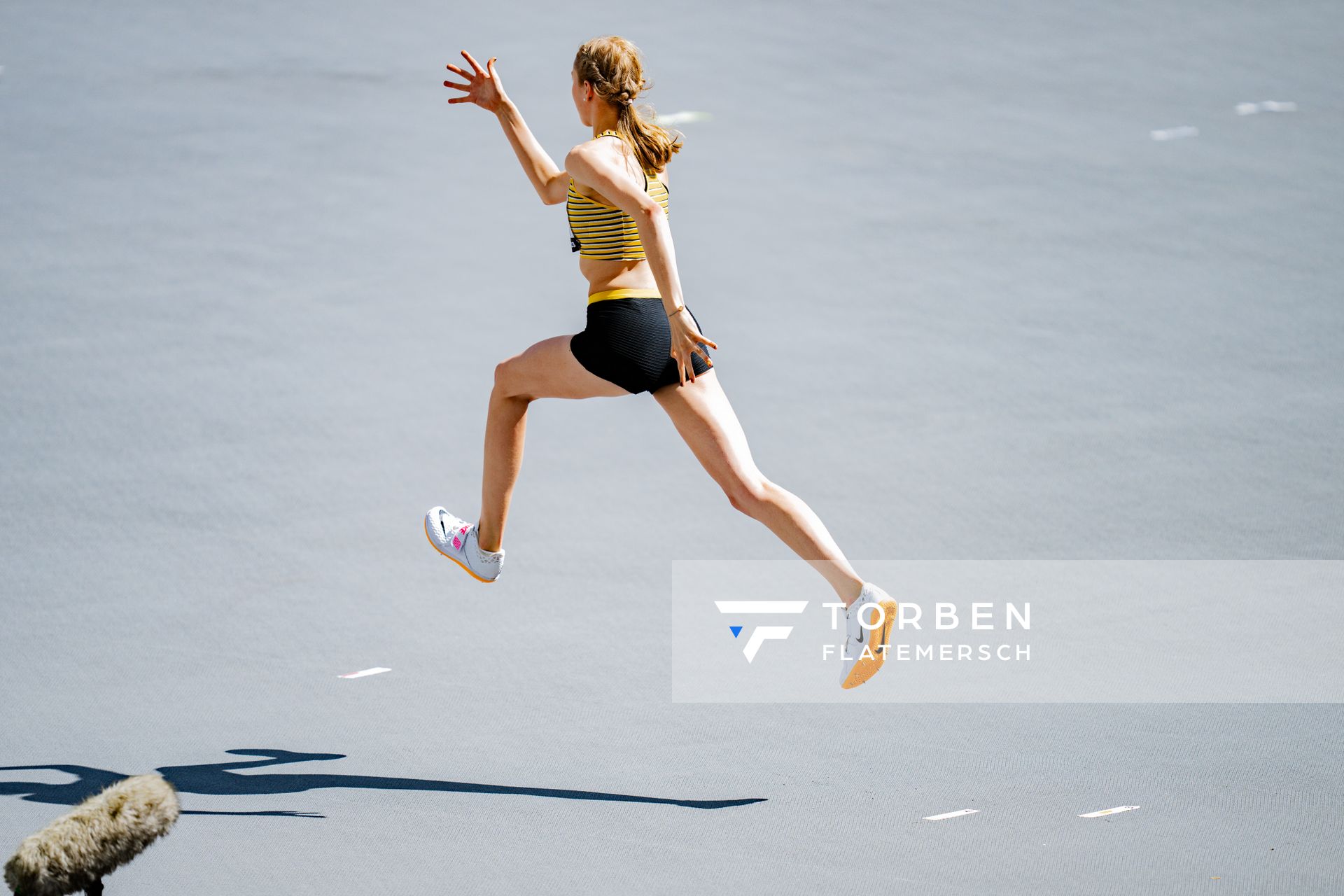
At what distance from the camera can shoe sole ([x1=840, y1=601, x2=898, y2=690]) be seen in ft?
11.5

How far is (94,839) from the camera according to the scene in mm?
2510

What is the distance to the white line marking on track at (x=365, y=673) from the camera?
4.21 m

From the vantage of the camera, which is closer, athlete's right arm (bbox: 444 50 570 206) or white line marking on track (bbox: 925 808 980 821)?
white line marking on track (bbox: 925 808 980 821)

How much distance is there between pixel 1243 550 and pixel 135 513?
13.1 feet

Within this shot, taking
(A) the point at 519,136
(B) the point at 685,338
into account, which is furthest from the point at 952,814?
(A) the point at 519,136

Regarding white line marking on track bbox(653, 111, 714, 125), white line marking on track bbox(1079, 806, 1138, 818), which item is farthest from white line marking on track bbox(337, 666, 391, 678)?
white line marking on track bbox(653, 111, 714, 125)

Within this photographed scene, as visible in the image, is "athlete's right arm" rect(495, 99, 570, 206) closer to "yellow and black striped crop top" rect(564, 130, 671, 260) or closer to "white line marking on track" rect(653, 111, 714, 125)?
"yellow and black striped crop top" rect(564, 130, 671, 260)

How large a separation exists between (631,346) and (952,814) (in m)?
1.32

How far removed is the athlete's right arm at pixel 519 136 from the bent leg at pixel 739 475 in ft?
2.13

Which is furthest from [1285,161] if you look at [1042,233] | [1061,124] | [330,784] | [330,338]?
[330,784]

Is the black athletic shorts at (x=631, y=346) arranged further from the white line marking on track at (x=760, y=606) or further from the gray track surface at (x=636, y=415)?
the white line marking on track at (x=760, y=606)
